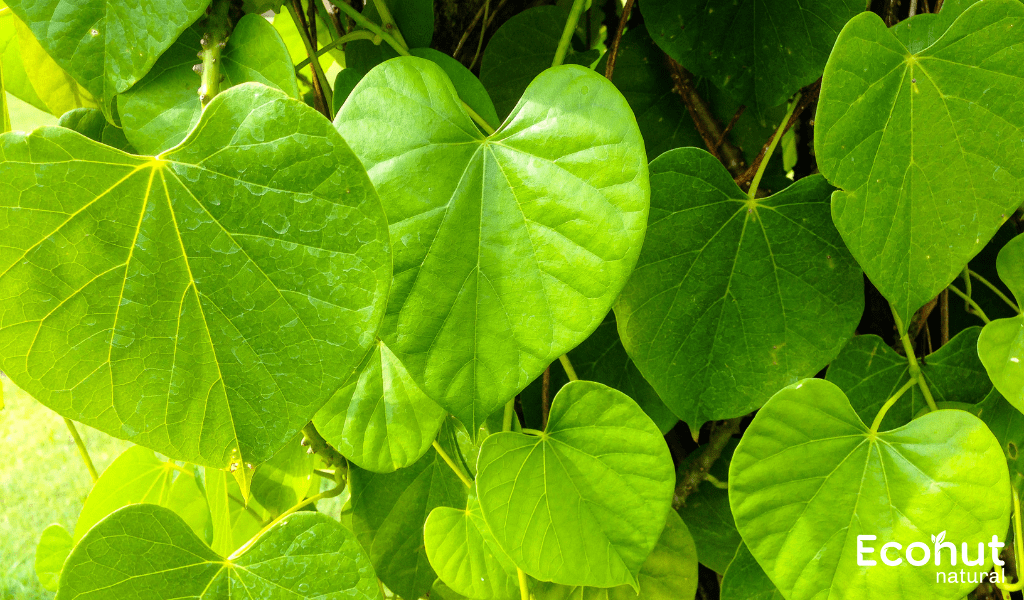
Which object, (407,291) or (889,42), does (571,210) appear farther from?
(889,42)

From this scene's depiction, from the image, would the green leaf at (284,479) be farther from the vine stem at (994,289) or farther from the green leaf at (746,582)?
the vine stem at (994,289)

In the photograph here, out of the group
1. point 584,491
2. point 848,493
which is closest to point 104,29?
point 584,491

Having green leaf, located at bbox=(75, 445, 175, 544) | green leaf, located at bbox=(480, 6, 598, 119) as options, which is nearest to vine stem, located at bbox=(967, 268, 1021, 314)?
green leaf, located at bbox=(480, 6, 598, 119)

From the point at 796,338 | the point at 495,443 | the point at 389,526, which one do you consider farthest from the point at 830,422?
the point at 389,526

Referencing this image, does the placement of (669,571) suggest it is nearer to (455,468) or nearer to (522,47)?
(455,468)

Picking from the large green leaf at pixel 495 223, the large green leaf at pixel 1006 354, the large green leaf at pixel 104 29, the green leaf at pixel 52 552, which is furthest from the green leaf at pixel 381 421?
the green leaf at pixel 52 552
